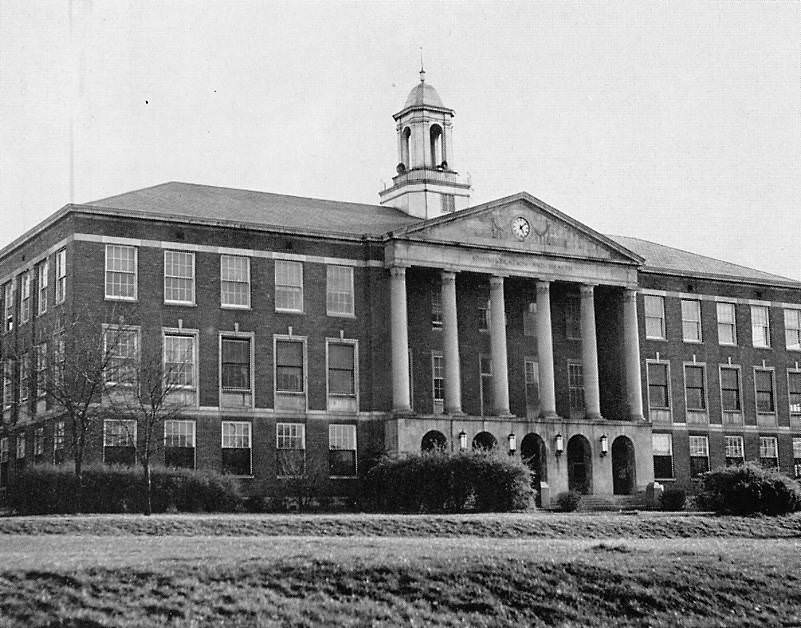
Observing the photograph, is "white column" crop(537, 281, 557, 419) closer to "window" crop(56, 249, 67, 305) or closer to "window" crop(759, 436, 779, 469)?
"window" crop(759, 436, 779, 469)

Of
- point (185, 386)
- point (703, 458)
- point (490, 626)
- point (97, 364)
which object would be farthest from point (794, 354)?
point (490, 626)

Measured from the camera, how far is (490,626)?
28062mm

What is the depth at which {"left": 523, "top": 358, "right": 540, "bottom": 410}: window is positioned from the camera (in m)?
70.4

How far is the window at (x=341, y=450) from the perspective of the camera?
63219mm

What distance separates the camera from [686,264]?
7800cm

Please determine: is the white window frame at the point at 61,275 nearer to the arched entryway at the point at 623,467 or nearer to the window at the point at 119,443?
the window at the point at 119,443

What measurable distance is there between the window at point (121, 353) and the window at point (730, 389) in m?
34.0

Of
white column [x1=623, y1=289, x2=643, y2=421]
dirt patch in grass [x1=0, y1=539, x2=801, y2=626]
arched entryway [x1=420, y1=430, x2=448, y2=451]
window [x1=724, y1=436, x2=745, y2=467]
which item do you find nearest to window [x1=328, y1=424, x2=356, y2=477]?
arched entryway [x1=420, y1=430, x2=448, y2=451]

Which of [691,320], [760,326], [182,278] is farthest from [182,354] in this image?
[760,326]

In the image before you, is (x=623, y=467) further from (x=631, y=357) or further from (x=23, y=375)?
(x=23, y=375)

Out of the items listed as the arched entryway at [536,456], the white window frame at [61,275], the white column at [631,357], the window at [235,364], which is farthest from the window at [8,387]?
the white column at [631,357]

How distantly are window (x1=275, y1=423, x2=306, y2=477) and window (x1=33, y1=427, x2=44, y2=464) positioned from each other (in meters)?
10.2

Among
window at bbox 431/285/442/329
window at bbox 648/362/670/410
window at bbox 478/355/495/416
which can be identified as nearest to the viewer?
window at bbox 431/285/442/329

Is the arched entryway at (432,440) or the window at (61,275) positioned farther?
the arched entryway at (432,440)
